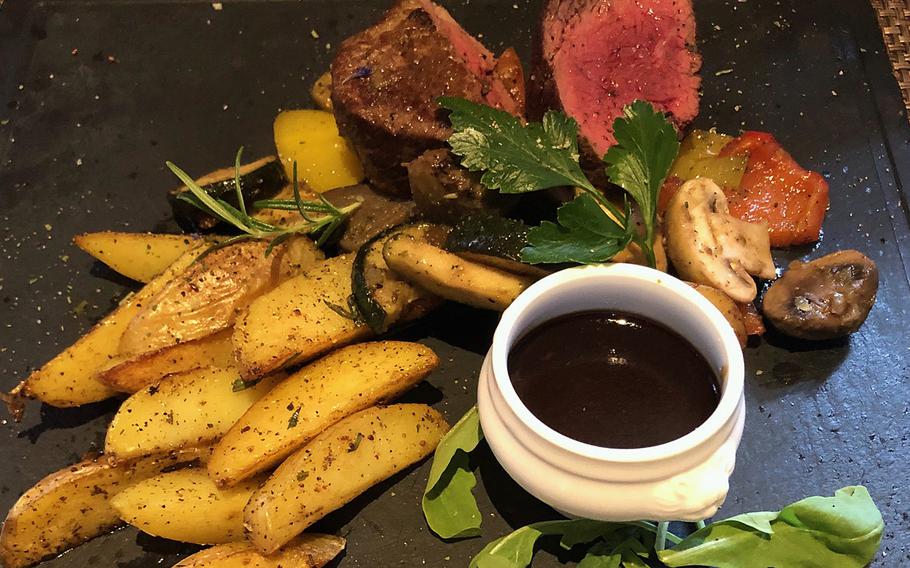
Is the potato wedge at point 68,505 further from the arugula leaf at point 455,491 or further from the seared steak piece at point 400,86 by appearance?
the seared steak piece at point 400,86

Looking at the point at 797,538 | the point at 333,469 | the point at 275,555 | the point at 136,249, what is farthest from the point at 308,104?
the point at 797,538

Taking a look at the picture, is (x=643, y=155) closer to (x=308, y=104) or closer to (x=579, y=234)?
(x=579, y=234)

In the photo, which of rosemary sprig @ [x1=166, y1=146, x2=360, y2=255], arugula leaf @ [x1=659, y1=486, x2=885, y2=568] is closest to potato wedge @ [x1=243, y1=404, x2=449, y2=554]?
rosemary sprig @ [x1=166, y1=146, x2=360, y2=255]

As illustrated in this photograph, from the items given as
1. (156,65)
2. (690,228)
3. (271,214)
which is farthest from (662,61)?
(156,65)

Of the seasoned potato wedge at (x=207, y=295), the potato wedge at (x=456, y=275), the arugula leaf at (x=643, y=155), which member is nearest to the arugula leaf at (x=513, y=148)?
→ the arugula leaf at (x=643, y=155)

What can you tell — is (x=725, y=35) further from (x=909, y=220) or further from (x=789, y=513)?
(x=789, y=513)
